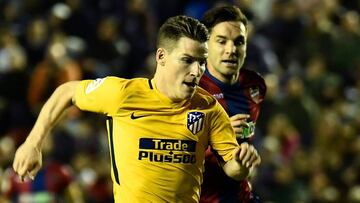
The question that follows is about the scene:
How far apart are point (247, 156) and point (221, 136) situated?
39cm

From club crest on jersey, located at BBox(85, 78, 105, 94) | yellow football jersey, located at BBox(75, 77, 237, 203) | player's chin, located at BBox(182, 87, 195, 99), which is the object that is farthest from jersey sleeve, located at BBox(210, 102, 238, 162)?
club crest on jersey, located at BBox(85, 78, 105, 94)

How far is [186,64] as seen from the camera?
5.06 m

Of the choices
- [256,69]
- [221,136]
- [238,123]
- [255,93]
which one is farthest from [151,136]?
[256,69]

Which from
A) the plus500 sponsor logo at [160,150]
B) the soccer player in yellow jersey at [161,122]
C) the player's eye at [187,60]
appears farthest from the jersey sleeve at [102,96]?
the player's eye at [187,60]

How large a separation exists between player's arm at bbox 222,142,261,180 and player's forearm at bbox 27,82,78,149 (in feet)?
3.08

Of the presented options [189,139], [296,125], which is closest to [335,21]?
[296,125]

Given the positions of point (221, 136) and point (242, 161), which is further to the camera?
point (221, 136)

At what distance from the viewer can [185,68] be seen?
5.06m

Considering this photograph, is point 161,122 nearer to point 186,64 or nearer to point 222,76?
point 186,64

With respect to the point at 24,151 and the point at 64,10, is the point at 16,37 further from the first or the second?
the point at 24,151

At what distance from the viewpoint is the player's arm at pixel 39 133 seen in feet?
16.4

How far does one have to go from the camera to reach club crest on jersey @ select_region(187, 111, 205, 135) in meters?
5.21

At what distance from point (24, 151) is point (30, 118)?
6260 millimetres

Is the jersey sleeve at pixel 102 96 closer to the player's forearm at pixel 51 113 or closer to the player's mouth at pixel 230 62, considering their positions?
the player's forearm at pixel 51 113
